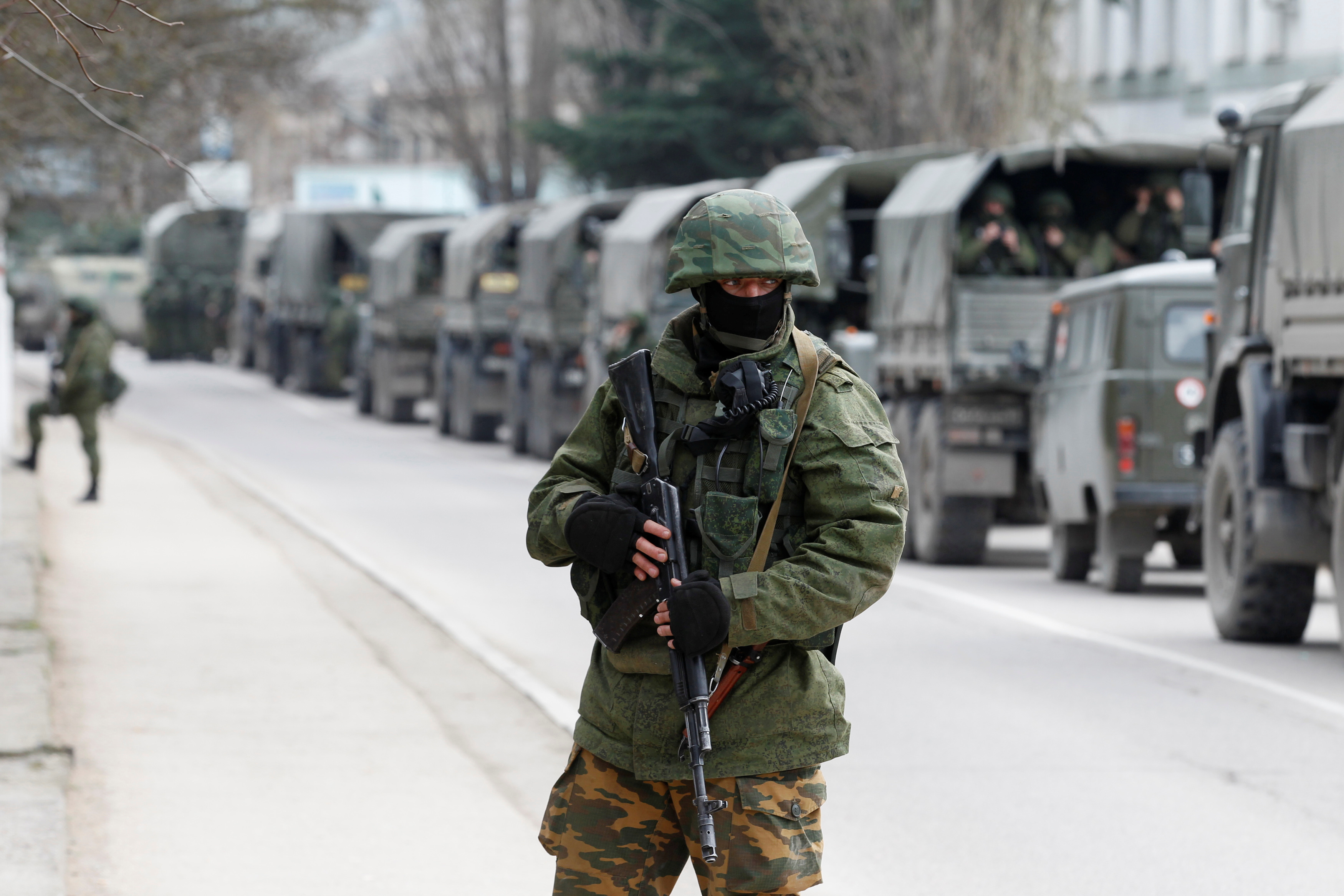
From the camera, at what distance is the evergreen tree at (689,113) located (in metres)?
40.7

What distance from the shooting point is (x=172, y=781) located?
786 cm

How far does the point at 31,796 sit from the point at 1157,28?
35.9 meters

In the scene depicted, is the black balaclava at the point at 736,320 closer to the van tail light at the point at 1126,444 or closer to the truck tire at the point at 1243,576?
the truck tire at the point at 1243,576

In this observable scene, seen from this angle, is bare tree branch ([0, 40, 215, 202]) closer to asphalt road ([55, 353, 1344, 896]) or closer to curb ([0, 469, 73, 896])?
curb ([0, 469, 73, 896])

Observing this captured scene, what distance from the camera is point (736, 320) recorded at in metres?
4.13

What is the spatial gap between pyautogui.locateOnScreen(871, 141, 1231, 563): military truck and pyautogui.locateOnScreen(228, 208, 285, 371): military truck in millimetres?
25953

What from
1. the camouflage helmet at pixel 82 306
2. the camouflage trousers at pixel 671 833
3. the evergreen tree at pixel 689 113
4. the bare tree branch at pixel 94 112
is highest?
the evergreen tree at pixel 689 113

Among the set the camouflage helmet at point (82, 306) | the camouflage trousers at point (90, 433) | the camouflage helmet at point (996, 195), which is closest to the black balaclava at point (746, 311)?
the camouflage helmet at point (996, 195)

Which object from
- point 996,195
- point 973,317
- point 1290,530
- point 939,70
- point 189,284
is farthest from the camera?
point 189,284

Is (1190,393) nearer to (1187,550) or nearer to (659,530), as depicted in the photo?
(1187,550)

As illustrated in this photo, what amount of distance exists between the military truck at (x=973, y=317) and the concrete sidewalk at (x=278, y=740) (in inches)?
181

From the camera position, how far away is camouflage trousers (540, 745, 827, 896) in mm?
4047

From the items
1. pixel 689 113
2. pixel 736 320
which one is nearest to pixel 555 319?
pixel 689 113

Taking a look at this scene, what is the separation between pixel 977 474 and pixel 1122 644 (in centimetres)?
503
